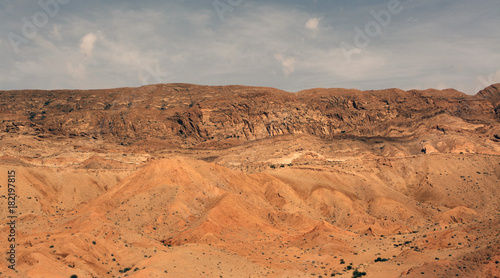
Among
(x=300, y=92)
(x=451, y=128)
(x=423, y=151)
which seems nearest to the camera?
(x=423, y=151)

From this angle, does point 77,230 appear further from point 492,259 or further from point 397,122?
point 397,122

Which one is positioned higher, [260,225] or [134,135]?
[134,135]

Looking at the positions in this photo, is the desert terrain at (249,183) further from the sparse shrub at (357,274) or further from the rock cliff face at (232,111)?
the rock cliff face at (232,111)

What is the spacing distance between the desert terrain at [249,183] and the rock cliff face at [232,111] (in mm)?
567

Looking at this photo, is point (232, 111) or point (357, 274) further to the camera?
point (232, 111)

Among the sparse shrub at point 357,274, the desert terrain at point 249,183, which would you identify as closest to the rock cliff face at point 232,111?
the desert terrain at point 249,183

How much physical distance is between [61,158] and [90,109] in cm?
6369

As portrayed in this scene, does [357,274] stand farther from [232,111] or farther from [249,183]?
[232,111]

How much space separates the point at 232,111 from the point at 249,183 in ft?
295

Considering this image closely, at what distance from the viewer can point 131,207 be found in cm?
5253

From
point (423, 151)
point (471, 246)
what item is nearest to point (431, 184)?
point (423, 151)

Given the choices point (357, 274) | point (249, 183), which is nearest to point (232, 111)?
point (249, 183)

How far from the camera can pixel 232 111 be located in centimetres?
15912

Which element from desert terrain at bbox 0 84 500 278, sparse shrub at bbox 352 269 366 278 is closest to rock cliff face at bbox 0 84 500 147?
desert terrain at bbox 0 84 500 278
